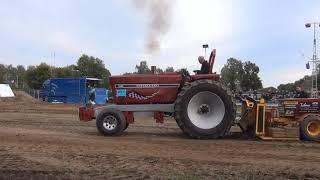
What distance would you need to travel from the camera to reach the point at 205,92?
14562 mm

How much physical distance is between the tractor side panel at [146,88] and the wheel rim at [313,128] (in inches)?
143

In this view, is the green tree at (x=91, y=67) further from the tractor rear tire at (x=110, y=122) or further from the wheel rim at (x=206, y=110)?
the wheel rim at (x=206, y=110)

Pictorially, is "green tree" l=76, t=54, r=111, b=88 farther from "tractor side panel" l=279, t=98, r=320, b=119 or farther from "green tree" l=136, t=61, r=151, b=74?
"tractor side panel" l=279, t=98, r=320, b=119

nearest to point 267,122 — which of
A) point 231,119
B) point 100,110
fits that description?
point 231,119

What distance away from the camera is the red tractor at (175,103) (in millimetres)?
14523

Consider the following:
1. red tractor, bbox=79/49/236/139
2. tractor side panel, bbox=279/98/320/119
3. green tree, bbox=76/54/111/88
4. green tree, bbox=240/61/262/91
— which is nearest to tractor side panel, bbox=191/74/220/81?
Result: red tractor, bbox=79/49/236/139

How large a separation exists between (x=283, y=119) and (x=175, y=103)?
9.69ft

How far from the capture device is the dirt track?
29.5 ft

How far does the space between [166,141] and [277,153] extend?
3.11 m

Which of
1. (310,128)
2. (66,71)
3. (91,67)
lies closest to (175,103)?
(310,128)

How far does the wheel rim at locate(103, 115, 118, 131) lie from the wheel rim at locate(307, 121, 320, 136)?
16.9 feet

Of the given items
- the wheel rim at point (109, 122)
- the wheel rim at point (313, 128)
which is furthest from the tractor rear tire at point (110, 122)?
the wheel rim at point (313, 128)

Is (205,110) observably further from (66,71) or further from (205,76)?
(66,71)

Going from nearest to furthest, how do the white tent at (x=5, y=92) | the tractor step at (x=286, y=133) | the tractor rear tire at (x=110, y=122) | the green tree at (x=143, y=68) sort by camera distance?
1. the tractor step at (x=286, y=133)
2. the tractor rear tire at (x=110, y=122)
3. the green tree at (x=143, y=68)
4. the white tent at (x=5, y=92)
